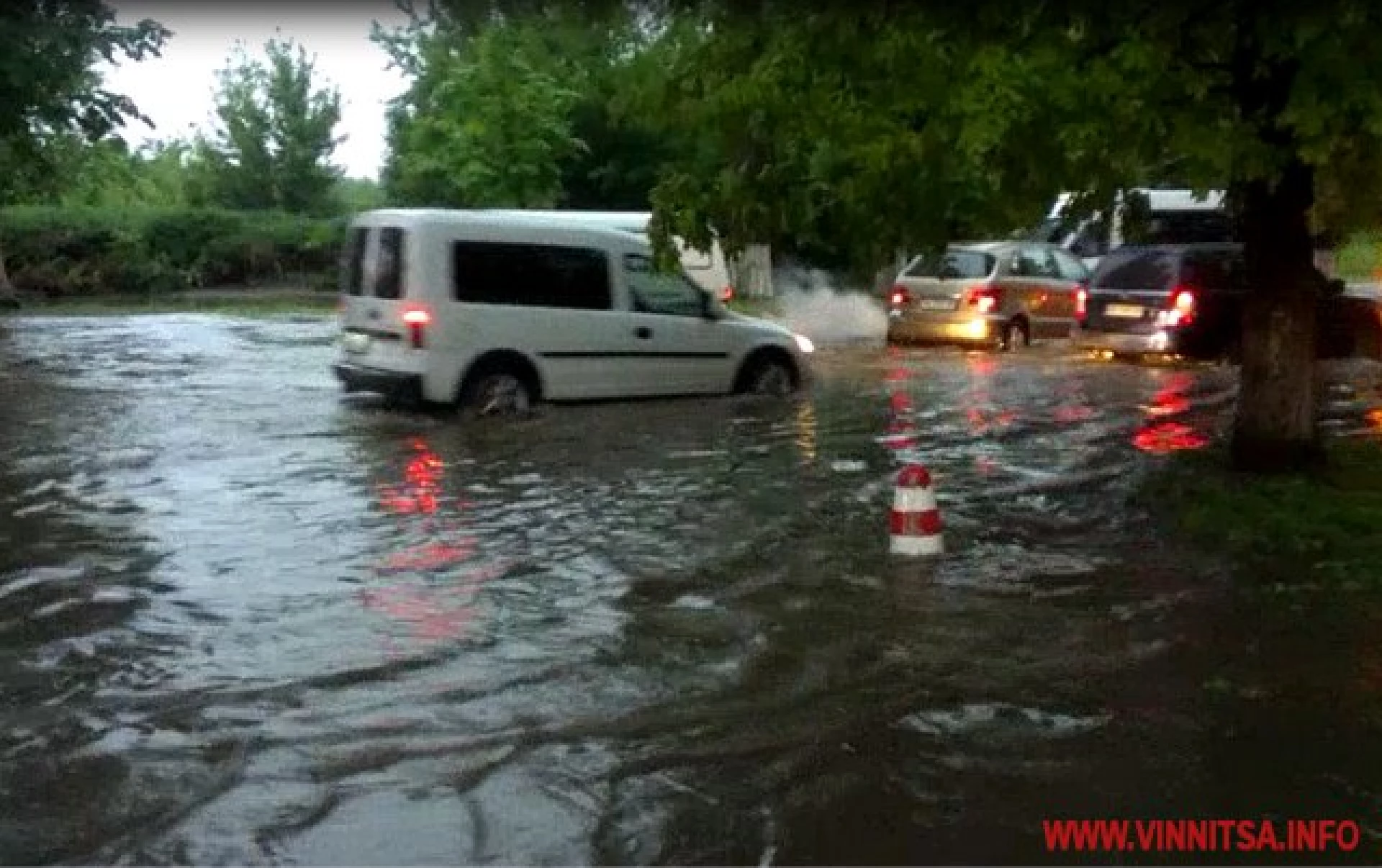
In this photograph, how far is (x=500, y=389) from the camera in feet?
54.4

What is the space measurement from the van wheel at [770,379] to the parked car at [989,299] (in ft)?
22.7

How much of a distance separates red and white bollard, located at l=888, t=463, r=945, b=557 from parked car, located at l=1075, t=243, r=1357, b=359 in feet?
39.8

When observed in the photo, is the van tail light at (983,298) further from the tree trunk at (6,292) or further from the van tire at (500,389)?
the tree trunk at (6,292)

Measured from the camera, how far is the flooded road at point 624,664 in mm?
5738

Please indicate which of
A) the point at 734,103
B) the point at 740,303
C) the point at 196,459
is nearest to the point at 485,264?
the point at 196,459

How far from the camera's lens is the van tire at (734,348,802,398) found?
18312mm

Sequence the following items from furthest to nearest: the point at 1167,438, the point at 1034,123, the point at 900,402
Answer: the point at 900,402 → the point at 1167,438 → the point at 1034,123

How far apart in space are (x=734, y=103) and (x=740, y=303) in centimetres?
2622

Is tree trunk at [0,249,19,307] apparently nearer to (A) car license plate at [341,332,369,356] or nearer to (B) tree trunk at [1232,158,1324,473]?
(A) car license plate at [341,332,369,356]

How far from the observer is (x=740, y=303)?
36688 millimetres

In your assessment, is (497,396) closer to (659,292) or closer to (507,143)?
(659,292)

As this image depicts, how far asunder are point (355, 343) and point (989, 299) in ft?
37.3

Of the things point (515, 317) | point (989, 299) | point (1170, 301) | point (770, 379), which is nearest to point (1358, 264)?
point (989, 299)

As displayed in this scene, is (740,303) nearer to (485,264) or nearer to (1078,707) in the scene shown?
(485,264)
